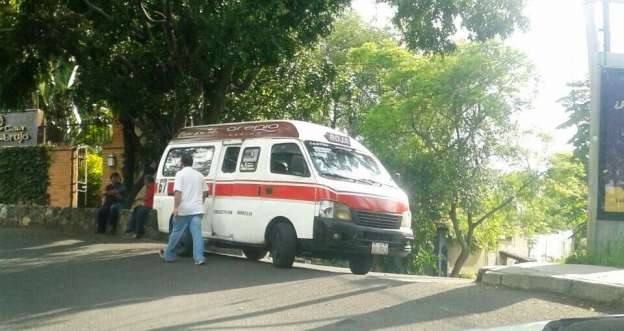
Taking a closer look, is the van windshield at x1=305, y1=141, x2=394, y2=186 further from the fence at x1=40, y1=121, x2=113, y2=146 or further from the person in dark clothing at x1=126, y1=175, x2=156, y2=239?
the fence at x1=40, y1=121, x2=113, y2=146

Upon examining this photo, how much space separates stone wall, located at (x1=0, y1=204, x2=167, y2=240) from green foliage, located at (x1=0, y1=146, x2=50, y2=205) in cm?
245

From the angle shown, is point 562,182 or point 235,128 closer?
point 235,128

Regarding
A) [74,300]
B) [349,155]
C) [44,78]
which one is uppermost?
[44,78]

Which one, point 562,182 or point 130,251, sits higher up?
point 562,182

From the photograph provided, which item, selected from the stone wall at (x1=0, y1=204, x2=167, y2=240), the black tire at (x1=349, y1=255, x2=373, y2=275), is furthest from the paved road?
the stone wall at (x1=0, y1=204, x2=167, y2=240)

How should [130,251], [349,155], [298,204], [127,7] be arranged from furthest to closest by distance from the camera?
1. [127,7]
2. [130,251]
3. [349,155]
4. [298,204]

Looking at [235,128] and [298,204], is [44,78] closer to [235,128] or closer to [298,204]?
[235,128]

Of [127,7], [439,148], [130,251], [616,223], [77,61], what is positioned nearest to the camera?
[616,223]

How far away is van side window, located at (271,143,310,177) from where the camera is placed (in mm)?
11016

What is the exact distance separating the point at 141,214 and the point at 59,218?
435 cm

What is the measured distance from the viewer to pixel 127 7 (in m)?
16.7

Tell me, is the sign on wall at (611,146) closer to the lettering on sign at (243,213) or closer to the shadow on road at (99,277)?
the shadow on road at (99,277)

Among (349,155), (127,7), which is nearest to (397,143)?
(127,7)

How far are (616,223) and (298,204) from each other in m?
4.67
